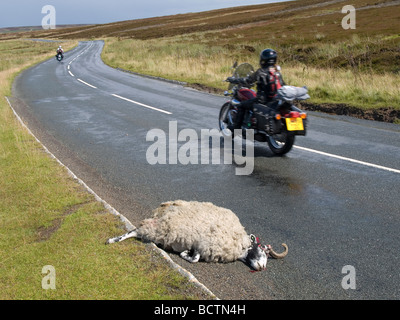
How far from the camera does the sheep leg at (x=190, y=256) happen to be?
4340 millimetres

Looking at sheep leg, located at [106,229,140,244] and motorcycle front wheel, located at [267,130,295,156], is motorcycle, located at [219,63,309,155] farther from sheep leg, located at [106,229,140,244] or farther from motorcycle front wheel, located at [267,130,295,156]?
sheep leg, located at [106,229,140,244]

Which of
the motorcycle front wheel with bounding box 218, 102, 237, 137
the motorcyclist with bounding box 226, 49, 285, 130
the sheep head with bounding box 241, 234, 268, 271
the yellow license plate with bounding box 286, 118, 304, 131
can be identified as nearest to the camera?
the sheep head with bounding box 241, 234, 268, 271

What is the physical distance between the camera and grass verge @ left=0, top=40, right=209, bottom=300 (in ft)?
12.4

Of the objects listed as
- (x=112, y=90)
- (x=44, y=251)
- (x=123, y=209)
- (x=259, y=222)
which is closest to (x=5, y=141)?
(x=123, y=209)

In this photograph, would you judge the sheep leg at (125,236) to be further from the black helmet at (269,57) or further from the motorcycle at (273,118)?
the black helmet at (269,57)

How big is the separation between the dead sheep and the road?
116 millimetres

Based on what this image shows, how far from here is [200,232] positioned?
439 cm

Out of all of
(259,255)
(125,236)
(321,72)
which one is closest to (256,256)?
(259,255)

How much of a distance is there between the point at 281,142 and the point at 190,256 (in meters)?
4.69

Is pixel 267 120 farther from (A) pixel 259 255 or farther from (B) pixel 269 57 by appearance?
Answer: (A) pixel 259 255

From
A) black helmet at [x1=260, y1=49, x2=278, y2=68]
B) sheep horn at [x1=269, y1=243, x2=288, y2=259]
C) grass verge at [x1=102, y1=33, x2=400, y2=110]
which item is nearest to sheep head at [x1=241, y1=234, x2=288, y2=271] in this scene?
sheep horn at [x1=269, y1=243, x2=288, y2=259]

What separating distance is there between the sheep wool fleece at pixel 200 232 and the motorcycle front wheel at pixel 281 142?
3.75 meters

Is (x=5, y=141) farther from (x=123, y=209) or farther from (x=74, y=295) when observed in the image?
(x=74, y=295)

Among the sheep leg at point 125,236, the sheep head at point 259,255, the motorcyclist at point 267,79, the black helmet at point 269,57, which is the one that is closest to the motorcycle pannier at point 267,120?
the motorcyclist at point 267,79
